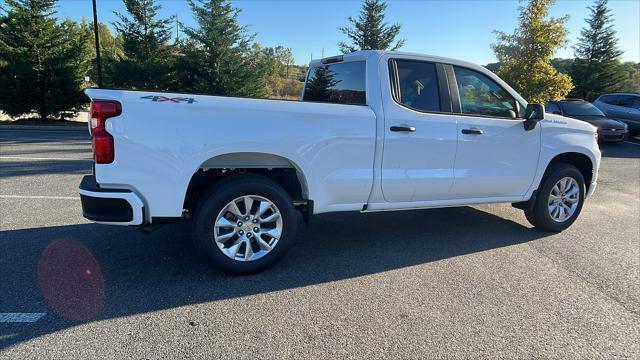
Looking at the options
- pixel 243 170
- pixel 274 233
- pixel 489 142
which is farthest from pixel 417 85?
pixel 274 233

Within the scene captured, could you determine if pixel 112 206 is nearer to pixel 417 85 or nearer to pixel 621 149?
pixel 417 85

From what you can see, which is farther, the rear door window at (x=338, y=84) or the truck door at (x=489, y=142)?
the truck door at (x=489, y=142)

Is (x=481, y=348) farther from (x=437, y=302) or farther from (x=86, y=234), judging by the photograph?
(x=86, y=234)

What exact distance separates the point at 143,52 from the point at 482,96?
18160mm

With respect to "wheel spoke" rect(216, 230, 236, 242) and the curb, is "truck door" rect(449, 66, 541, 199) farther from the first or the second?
the curb

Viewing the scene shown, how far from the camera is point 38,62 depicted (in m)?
18.0

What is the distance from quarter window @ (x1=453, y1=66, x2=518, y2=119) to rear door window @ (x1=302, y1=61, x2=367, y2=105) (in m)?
1.08

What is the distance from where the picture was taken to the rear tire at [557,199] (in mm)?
5211

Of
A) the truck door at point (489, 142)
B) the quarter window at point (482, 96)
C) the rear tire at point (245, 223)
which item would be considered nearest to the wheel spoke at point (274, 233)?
the rear tire at point (245, 223)

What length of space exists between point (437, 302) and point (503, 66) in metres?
18.8

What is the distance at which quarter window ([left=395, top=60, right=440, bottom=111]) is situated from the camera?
4.33m

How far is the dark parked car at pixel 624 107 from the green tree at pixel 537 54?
1960 mm

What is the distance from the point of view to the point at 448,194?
4637mm

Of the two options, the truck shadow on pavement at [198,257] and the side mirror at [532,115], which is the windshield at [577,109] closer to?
the truck shadow on pavement at [198,257]
